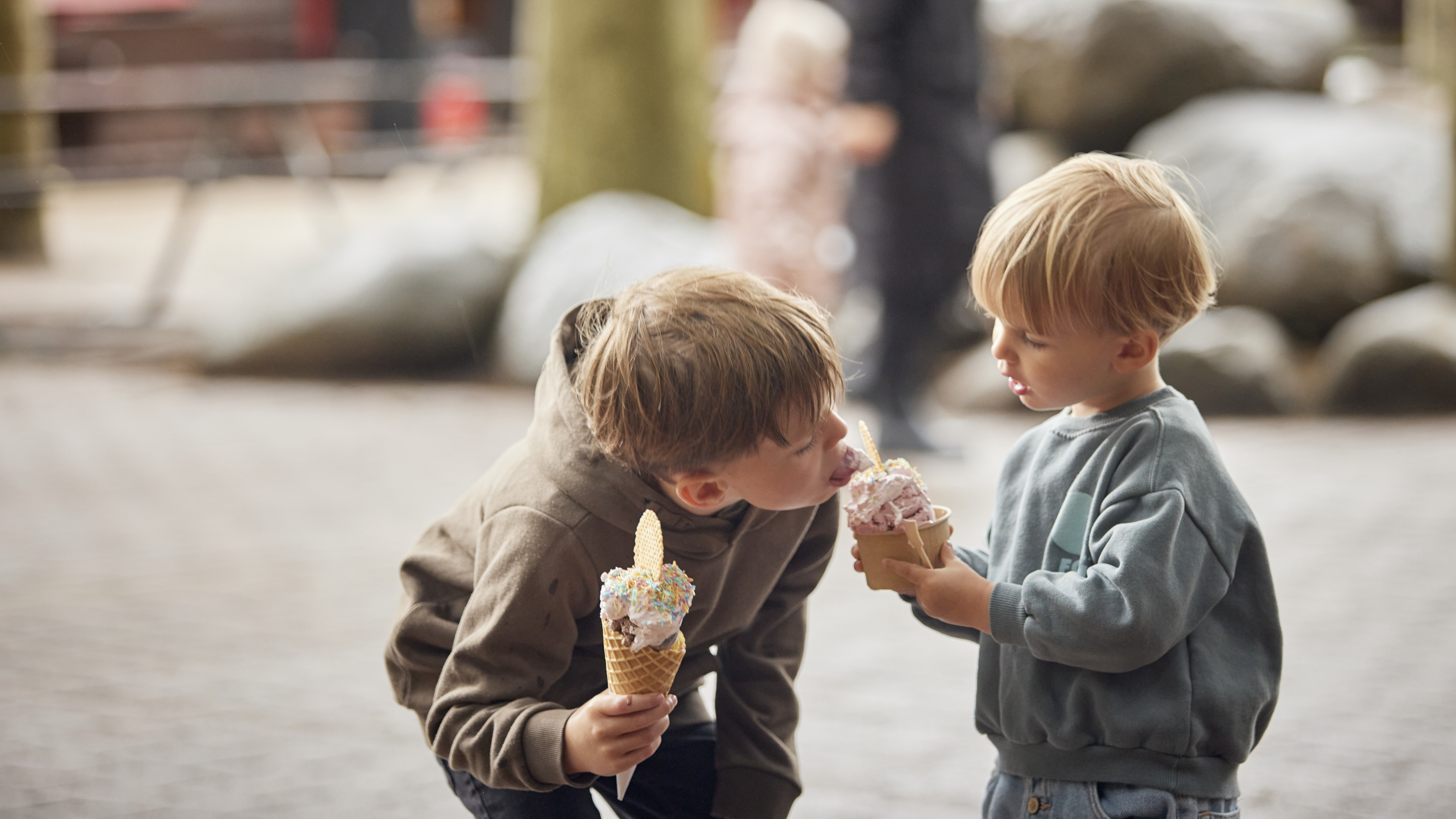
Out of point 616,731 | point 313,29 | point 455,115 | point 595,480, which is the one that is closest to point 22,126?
point 455,115

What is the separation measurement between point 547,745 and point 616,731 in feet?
0.37

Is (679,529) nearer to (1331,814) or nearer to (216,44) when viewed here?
(1331,814)

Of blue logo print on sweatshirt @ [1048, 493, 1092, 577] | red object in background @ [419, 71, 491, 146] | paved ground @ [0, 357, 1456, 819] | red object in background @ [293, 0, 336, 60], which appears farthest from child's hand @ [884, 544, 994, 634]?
red object in background @ [293, 0, 336, 60]

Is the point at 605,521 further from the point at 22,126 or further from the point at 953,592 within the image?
the point at 22,126

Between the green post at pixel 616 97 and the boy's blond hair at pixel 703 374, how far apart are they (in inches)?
310

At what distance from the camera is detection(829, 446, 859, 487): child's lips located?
201 centimetres

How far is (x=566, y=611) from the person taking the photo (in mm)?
1974

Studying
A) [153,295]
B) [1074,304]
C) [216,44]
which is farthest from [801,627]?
[216,44]

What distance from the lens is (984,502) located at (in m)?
5.74

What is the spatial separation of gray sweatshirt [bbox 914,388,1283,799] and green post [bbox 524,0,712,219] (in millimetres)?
7958

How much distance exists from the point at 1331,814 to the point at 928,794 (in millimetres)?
868

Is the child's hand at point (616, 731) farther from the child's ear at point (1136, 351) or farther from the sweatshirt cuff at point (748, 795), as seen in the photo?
the child's ear at point (1136, 351)

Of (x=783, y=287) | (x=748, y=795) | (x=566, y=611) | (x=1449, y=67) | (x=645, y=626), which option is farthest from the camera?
(x=1449, y=67)

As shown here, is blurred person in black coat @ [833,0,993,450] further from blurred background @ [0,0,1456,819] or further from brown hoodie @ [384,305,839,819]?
brown hoodie @ [384,305,839,819]
